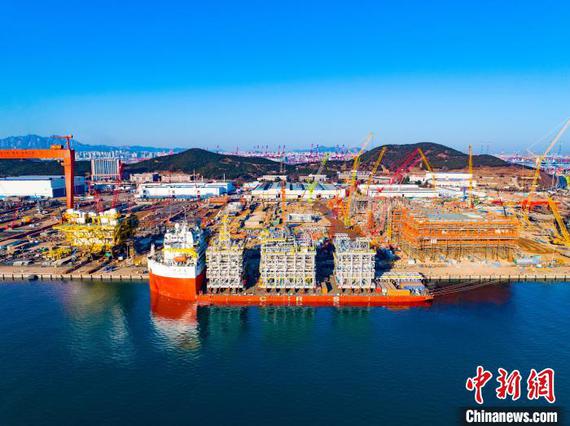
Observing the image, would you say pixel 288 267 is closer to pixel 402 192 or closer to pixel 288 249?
pixel 288 249

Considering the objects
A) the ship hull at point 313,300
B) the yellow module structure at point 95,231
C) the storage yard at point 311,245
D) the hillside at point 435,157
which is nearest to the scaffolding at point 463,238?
the storage yard at point 311,245

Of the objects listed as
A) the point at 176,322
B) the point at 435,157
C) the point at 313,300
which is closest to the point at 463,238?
the point at 313,300

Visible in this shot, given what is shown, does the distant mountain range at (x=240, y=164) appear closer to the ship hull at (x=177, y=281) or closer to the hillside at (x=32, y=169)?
the hillside at (x=32, y=169)

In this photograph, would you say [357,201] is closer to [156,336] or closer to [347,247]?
[347,247]

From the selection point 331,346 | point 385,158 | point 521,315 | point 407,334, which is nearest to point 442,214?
point 521,315

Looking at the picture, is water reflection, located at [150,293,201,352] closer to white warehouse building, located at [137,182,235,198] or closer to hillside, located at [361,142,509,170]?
white warehouse building, located at [137,182,235,198]

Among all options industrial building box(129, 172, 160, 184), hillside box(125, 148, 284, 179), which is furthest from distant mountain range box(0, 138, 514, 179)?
industrial building box(129, 172, 160, 184)

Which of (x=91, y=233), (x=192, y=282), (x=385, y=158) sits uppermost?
(x=385, y=158)
